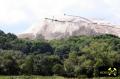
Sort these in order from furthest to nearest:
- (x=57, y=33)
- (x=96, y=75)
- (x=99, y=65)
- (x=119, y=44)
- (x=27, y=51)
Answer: (x=57, y=33) → (x=27, y=51) → (x=119, y=44) → (x=99, y=65) → (x=96, y=75)

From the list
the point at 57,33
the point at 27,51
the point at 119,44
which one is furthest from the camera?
the point at 57,33

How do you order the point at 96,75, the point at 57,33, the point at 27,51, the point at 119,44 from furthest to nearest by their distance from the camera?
1. the point at 57,33
2. the point at 27,51
3. the point at 119,44
4. the point at 96,75

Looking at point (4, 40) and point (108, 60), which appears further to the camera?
point (4, 40)

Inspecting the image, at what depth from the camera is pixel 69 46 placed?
9944 centimetres

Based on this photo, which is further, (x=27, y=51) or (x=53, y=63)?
(x=27, y=51)

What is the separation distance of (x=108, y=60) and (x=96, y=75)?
25.0 feet

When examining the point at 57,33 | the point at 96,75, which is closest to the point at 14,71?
the point at 96,75

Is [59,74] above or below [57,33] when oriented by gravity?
below

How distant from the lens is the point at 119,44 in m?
91.1

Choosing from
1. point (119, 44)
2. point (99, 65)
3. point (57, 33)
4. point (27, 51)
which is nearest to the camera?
point (99, 65)

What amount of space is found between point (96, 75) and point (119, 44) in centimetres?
2820

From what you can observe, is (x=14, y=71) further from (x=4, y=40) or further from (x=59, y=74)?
(x=4, y=40)

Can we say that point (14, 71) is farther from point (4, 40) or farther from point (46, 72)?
point (4, 40)

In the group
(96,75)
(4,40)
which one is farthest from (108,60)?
(4,40)
